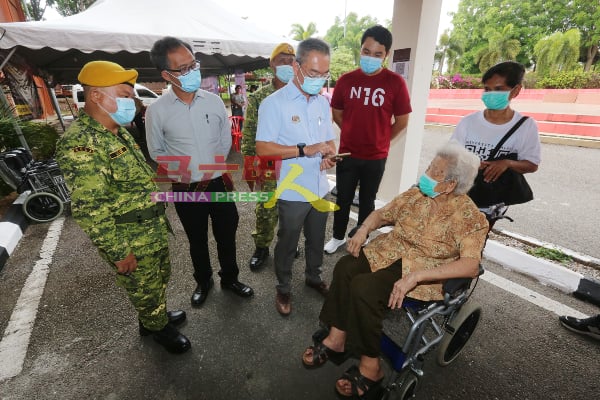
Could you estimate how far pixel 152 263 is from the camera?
1857mm

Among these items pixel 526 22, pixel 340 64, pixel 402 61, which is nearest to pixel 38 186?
pixel 402 61

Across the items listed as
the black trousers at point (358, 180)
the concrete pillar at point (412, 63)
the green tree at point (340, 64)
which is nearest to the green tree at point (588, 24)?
the green tree at point (340, 64)

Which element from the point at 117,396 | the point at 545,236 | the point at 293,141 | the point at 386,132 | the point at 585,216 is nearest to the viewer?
the point at 117,396

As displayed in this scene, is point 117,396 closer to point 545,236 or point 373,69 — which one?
point 373,69

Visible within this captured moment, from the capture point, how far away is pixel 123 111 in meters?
1.66

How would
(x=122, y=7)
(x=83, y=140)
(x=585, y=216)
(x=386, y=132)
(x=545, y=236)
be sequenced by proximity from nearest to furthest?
1. (x=83, y=140)
2. (x=386, y=132)
3. (x=545, y=236)
4. (x=585, y=216)
5. (x=122, y=7)

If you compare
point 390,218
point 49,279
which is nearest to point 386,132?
point 390,218

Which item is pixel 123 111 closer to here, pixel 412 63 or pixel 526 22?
pixel 412 63

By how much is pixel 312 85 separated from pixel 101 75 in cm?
119

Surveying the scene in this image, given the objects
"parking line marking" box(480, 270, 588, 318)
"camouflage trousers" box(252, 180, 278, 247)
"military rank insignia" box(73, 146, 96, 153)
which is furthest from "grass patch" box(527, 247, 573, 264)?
"military rank insignia" box(73, 146, 96, 153)

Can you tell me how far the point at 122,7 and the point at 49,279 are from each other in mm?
5356

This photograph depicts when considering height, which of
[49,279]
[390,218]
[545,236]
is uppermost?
[390,218]

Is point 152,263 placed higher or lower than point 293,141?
lower

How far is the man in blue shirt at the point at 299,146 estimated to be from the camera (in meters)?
1.89
